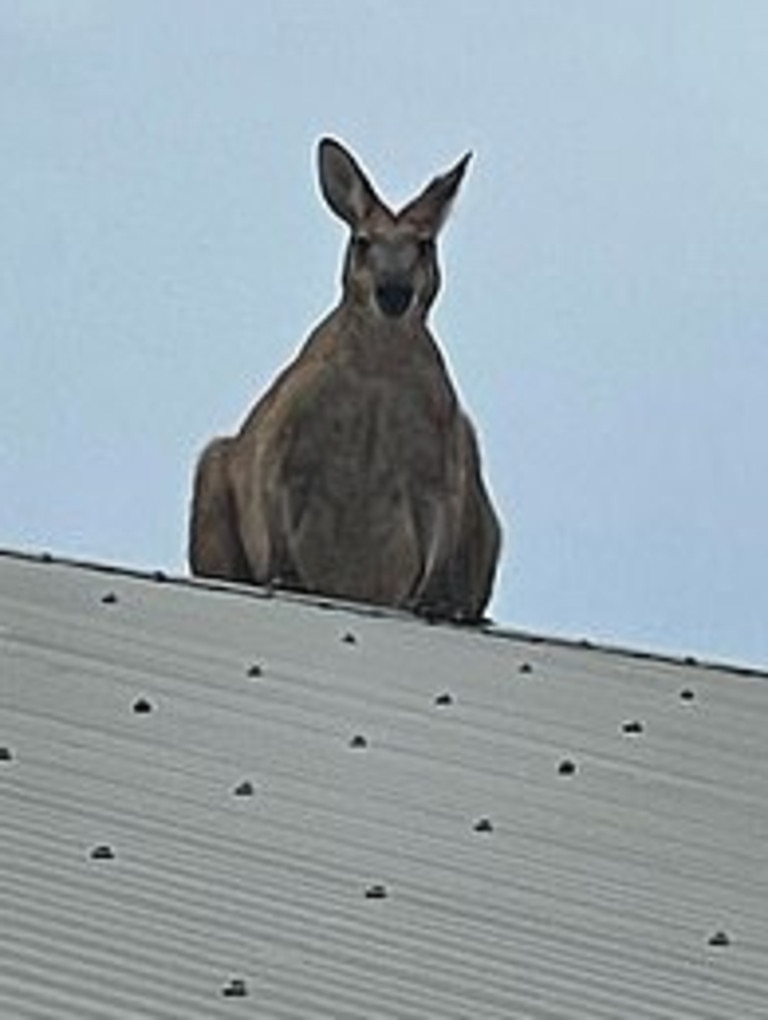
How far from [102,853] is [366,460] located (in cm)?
674

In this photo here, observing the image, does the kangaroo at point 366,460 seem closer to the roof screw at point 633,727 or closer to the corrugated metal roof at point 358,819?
the corrugated metal roof at point 358,819

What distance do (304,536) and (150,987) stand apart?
7787 millimetres

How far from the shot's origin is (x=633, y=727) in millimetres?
10148

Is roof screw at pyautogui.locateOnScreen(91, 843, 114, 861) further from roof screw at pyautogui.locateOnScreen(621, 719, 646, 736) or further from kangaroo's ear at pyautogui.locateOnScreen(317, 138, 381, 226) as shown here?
kangaroo's ear at pyautogui.locateOnScreen(317, 138, 381, 226)

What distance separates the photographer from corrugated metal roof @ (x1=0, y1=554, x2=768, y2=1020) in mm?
6625

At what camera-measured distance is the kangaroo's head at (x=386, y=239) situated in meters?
14.4

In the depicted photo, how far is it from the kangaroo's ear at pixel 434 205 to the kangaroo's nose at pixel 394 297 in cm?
25

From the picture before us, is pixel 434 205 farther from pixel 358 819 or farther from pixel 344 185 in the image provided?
pixel 358 819

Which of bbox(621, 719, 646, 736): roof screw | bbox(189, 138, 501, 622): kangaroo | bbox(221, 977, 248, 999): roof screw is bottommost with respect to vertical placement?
bbox(221, 977, 248, 999): roof screw

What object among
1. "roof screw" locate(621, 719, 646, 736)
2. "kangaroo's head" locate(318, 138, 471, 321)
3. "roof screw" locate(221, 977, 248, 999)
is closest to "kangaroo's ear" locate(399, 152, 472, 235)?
"kangaroo's head" locate(318, 138, 471, 321)

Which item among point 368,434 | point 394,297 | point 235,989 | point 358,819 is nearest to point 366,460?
point 368,434

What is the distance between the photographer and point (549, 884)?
25.7 feet

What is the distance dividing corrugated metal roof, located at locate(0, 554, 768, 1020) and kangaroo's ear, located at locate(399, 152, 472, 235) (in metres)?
2.77

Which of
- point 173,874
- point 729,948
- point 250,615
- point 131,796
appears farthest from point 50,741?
point 250,615
